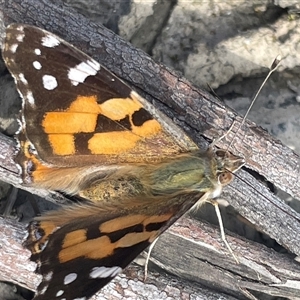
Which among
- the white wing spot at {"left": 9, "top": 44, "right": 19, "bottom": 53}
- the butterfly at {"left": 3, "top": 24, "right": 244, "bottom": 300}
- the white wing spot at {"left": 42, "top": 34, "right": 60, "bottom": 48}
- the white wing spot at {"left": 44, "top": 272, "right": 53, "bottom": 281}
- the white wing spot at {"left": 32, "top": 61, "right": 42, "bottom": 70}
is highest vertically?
the white wing spot at {"left": 42, "top": 34, "right": 60, "bottom": 48}

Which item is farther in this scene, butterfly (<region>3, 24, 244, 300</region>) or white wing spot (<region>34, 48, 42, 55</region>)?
white wing spot (<region>34, 48, 42, 55</region>)

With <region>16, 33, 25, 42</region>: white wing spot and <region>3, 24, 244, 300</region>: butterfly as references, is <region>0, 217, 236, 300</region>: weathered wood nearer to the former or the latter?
<region>3, 24, 244, 300</region>: butterfly

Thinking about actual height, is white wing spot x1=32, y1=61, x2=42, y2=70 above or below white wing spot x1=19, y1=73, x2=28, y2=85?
above

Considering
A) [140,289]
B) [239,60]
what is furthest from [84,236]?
[239,60]

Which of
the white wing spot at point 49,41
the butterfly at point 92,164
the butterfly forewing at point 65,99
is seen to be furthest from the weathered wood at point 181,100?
the white wing spot at point 49,41

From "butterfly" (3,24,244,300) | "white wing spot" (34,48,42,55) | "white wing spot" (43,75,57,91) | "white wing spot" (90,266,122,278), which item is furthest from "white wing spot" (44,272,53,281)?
"white wing spot" (34,48,42,55)

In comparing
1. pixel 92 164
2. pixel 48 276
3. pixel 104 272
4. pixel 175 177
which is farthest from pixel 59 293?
pixel 175 177
